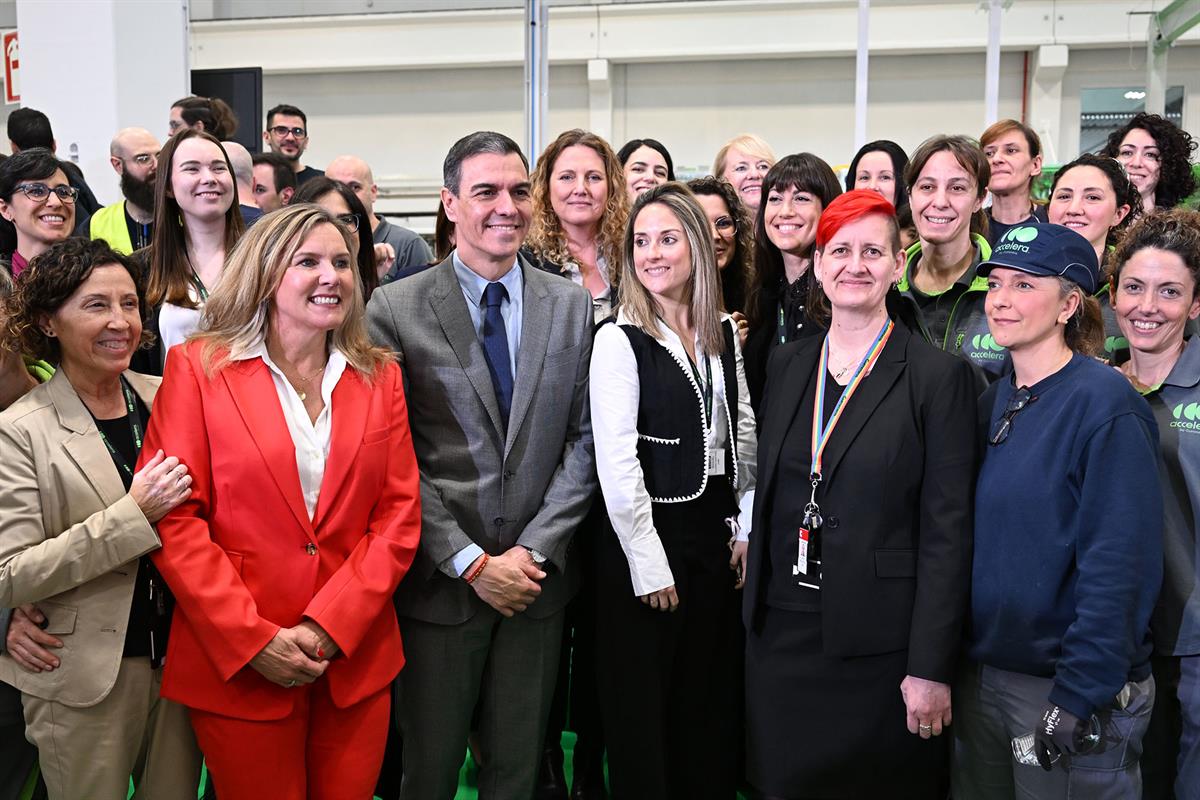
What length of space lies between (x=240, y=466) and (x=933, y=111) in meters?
10.1

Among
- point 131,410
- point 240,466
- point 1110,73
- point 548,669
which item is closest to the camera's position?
point 240,466

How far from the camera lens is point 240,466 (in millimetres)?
2336

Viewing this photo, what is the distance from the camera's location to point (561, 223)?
137 inches

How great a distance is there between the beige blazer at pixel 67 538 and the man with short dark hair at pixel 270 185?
9.01 ft

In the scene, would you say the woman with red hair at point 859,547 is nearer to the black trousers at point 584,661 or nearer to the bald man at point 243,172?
the black trousers at point 584,661

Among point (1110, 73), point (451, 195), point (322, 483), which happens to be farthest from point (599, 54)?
point (322, 483)

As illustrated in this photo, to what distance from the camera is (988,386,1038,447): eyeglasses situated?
2324 millimetres

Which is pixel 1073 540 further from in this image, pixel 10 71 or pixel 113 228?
pixel 10 71

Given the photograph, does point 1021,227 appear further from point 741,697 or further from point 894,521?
point 741,697

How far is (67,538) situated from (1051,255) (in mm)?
2286

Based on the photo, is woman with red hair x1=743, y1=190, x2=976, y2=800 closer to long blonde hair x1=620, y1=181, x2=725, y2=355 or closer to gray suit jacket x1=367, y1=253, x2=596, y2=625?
long blonde hair x1=620, y1=181, x2=725, y2=355

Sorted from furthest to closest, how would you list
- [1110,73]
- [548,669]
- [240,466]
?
[1110,73]
[548,669]
[240,466]

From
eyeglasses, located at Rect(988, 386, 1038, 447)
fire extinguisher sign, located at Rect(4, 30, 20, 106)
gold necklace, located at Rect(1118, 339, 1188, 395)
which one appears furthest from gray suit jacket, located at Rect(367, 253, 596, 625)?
fire extinguisher sign, located at Rect(4, 30, 20, 106)

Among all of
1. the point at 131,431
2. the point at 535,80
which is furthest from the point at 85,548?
the point at 535,80
